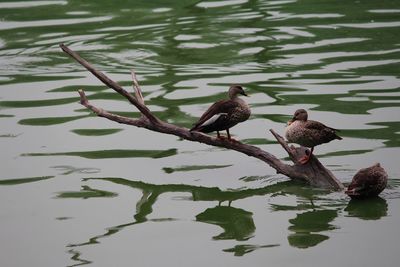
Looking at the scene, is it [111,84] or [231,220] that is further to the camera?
[111,84]

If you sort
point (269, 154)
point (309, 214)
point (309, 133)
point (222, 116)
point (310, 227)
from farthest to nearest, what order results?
point (269, 154) < point (222, 116) < point (309, 133) < point (309, 214) < point (310, 227)

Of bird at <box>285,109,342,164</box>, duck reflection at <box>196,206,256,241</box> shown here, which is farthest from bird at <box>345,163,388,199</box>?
duck reflection at <box>196,206,256,241</box>

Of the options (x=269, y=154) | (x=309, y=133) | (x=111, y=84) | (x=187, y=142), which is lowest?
(x=187, y=142)

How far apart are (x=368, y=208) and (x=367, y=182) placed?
227 mm

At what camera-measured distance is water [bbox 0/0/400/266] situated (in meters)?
8.26

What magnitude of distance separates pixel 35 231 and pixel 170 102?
454 cm

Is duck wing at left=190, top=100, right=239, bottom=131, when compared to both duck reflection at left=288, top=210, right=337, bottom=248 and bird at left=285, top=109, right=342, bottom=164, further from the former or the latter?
duck reflection at left=288, top=210, right=337, bottom=248

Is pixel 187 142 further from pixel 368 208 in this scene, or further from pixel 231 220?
pixel 368 208

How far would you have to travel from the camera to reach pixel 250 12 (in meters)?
18.3

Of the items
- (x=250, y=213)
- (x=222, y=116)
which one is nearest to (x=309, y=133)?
(x=222, y=116)

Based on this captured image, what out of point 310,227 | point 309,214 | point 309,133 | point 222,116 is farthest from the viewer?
point 222,116

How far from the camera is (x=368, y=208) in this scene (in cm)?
880

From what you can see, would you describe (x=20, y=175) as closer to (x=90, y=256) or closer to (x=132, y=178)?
(x=132, y=178)

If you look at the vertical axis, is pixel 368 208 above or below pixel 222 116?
below
